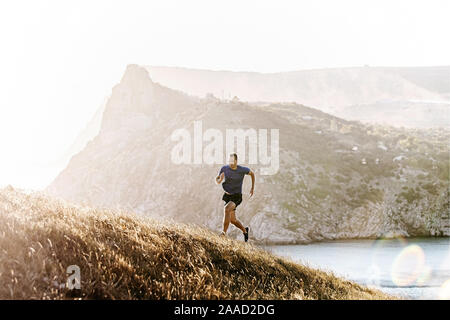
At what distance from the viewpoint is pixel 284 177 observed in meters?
83.6

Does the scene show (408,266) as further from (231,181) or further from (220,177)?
(220,177)

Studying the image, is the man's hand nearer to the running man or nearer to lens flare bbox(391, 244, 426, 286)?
the running man

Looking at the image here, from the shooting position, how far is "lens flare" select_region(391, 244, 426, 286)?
43.6 m

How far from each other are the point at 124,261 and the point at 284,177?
253ft

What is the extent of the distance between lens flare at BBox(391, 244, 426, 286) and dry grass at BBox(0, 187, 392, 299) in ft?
114

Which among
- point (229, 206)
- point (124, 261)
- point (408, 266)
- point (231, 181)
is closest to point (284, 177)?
point (408, 266)

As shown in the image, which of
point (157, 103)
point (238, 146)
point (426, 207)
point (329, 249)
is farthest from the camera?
point (157, 103)

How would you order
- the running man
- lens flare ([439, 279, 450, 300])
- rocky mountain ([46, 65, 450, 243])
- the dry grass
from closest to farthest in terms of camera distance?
the dry grass → the running man → lens flare ([439, 279, 450, 300]) → rocky mountain ([46, 65, 450, 243])

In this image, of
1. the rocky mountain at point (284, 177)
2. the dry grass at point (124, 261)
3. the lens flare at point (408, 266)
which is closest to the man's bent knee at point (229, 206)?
the dry grass at point (124, 261)

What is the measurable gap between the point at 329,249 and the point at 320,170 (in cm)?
2433

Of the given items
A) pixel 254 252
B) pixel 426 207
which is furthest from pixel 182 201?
pixel 254 252

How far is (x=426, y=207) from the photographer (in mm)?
77000

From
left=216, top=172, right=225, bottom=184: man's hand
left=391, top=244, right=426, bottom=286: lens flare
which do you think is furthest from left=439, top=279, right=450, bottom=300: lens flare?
left=216, top=172, right=225, bottom=184: man's hand
